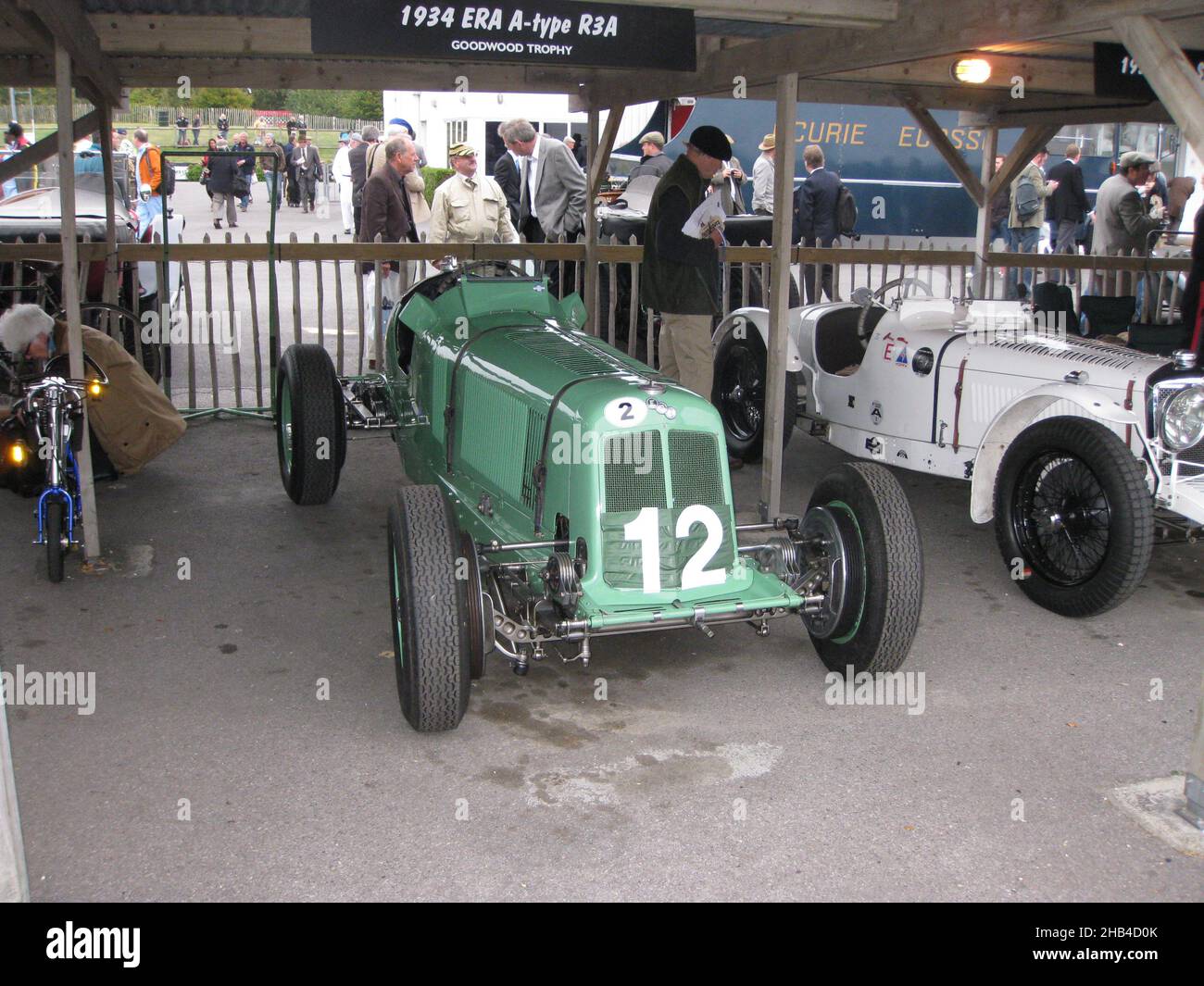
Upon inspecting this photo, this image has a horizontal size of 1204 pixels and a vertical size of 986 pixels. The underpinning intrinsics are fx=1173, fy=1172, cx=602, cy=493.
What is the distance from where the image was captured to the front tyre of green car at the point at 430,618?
389cm

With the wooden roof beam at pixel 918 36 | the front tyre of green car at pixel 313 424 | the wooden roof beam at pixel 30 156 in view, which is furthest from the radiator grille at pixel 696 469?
the wooden roof beam at pixel 30 156

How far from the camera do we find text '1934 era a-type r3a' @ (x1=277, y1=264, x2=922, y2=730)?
158 inches

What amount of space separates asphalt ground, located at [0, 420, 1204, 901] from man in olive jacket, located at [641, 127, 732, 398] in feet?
7.00

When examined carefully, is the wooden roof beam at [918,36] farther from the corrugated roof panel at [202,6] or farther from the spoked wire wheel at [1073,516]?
the corrugated roof panel at [202,6]

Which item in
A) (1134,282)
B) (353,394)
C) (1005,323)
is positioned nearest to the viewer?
(1005,323)

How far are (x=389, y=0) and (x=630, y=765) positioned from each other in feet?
12.4

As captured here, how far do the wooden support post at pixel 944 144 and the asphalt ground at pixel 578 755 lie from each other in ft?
14.0

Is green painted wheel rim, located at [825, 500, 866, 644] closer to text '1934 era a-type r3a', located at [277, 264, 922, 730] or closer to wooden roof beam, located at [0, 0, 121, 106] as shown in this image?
text '1934 era a-type r3a', located at [277, 264, 922, 730]

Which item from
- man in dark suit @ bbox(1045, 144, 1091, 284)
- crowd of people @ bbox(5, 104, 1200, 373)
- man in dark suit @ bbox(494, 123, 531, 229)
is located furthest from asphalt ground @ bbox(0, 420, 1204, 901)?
man in dark suit @ bbox(1045, 144, 1091, 284)

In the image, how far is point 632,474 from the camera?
4324 mm

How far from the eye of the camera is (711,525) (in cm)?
438
